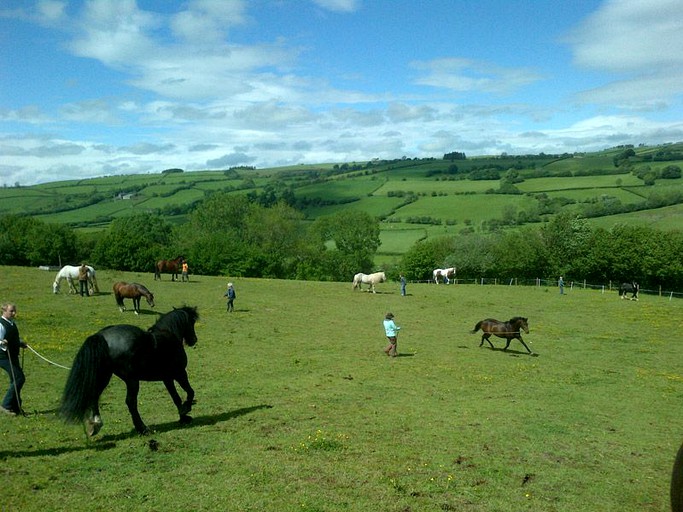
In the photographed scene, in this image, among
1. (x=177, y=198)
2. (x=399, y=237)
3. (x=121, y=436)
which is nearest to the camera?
(x=121, y=436)

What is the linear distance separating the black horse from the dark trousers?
7.59 ft

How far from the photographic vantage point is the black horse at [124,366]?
34.5 feet

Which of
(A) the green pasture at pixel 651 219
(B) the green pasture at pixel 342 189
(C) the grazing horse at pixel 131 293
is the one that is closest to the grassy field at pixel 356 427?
(C) the grazing horse at pixel 131 293

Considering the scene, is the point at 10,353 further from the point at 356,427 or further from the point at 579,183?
the point at 579,183

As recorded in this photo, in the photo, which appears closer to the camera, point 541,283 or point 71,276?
point 71,276

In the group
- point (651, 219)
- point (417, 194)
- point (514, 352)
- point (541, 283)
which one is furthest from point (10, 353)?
point (417, 194)

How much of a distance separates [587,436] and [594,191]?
125 m

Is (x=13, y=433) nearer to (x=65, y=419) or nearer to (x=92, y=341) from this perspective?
(x=65, y=419)

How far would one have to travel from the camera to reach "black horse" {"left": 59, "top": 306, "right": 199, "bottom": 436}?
414 inches

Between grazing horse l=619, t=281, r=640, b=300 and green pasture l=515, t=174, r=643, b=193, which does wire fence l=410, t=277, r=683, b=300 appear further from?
green pasture l=515, t=174, r=643, b=193

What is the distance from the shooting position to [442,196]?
137625 millimetres

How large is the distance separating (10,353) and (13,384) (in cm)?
74

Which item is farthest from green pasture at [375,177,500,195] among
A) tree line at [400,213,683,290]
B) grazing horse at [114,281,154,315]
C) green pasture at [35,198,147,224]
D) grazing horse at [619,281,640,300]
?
grazing horse at [114,281,154,315]

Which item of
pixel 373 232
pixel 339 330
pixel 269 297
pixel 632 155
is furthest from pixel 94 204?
pixel 632 155
